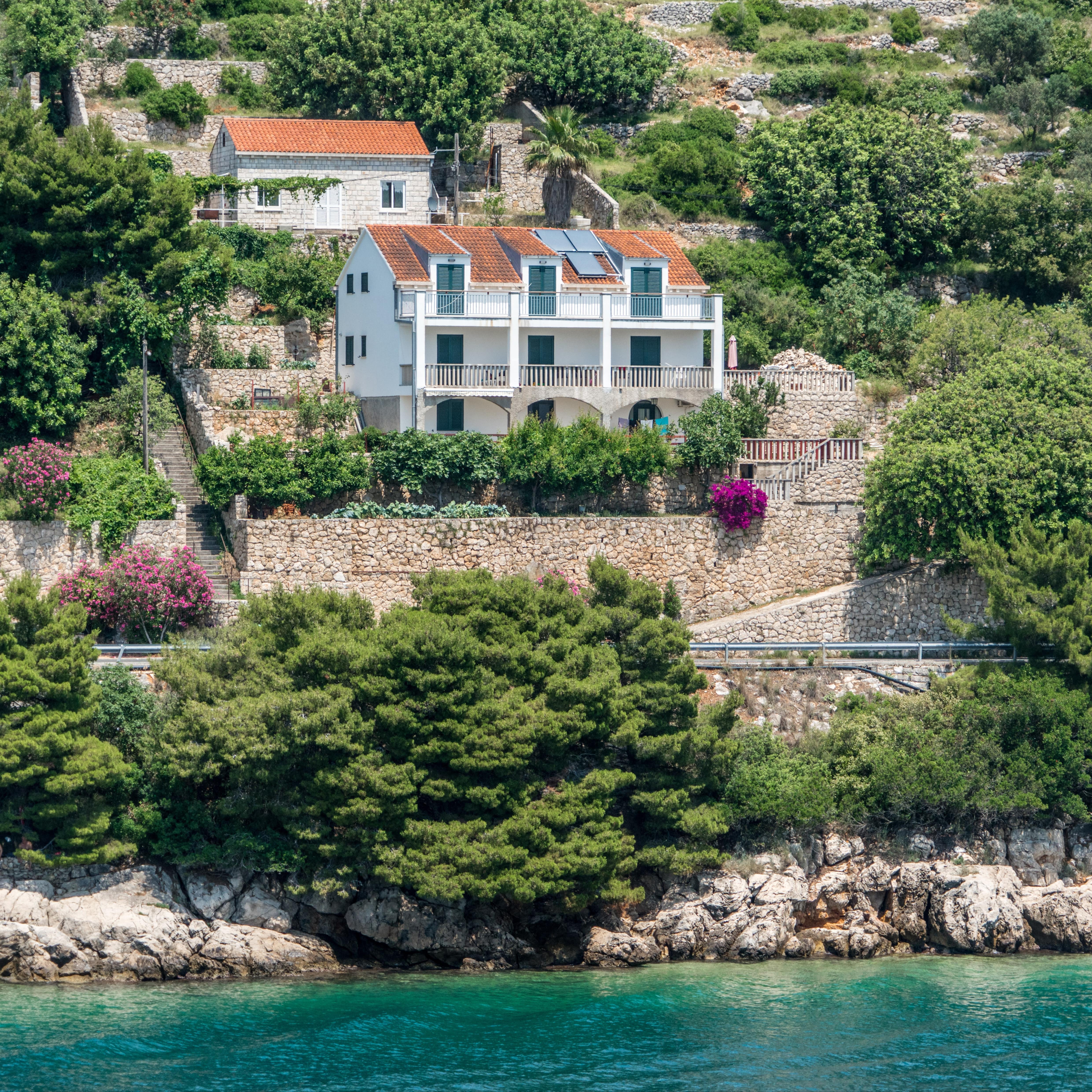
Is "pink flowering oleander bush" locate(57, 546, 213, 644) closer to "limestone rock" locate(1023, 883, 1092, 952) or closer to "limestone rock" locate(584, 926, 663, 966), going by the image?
"limestone rock" locate(584, 926, 663, 966)

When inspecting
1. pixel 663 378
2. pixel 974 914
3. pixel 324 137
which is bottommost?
pixel 974 914

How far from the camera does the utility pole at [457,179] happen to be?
66.9 meters

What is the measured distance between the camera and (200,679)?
4259 cm

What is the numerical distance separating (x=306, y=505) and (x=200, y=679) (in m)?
9.96

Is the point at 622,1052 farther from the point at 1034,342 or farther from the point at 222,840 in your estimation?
the point at 1034,342

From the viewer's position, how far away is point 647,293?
57656 millimetres

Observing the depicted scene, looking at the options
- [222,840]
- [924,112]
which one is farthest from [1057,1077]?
[924,112]

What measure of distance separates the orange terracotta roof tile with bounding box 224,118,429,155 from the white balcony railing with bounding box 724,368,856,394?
50.7 ft

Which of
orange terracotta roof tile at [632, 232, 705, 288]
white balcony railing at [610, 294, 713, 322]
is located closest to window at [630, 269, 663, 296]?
orange terracotta roof tile at [632, 232, 705, 288]

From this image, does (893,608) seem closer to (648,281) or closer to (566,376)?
(566,376)

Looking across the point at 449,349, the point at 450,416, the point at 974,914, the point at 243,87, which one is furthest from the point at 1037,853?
the point at 243,87

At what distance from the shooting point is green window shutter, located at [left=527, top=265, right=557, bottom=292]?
5681 centimetres

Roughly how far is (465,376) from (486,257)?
4.54 meters

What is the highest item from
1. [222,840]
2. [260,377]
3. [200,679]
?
[260,377]
